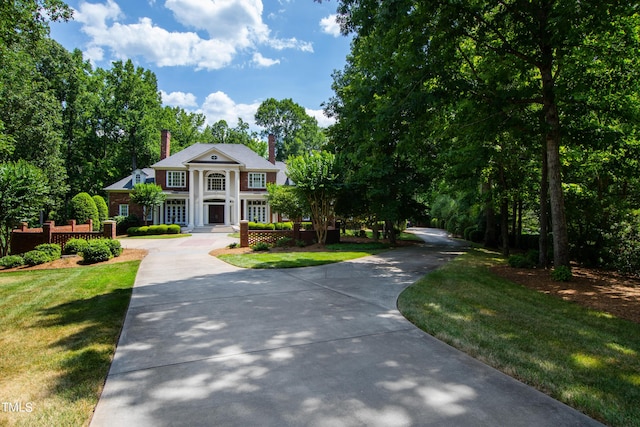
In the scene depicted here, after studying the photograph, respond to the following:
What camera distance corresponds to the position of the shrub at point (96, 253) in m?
12.2

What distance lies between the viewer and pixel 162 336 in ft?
15.0

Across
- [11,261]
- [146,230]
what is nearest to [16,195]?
[11,261]

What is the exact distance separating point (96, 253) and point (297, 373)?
11888mm

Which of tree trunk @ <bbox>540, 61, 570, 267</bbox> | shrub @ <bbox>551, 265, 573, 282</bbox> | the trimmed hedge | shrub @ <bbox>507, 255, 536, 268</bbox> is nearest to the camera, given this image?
shrub @ <bbox>551, 265, 573, 282</bbox>

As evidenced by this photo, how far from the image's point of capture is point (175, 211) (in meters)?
33.8

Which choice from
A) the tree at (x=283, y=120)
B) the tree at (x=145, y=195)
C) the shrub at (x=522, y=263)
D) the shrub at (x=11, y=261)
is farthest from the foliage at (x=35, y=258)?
the tree at (x=283, y=120)

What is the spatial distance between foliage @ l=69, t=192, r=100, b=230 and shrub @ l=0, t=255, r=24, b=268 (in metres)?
13.9

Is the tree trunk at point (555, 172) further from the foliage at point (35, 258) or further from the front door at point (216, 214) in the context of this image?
the front door at point (216, 214)

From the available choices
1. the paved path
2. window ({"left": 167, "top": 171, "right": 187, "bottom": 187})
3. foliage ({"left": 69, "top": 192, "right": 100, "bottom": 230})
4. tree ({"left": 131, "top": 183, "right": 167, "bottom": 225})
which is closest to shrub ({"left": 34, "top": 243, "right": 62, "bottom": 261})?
the paved path

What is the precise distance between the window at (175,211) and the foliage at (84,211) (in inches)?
296

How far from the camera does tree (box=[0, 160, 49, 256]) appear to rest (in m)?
13.4

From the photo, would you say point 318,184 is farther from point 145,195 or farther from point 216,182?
point 216,182

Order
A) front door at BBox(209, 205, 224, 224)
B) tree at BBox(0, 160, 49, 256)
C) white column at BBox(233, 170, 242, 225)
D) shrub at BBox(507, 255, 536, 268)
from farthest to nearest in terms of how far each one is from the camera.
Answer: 1. front door at BBox(209, 205, 224, 224)
2. white column at BBox(233, 170, 242, 225)
3. tree at BBox(0, 160, 49, 256)
4. shrub at BBox(507, 255, 536, 268)

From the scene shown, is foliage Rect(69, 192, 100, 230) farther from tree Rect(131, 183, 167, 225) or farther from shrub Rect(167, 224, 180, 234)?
shrub Rect(167, 224, 180, 234)
